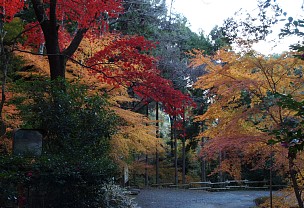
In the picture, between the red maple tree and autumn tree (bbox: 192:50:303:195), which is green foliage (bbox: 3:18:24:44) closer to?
the red maple tree

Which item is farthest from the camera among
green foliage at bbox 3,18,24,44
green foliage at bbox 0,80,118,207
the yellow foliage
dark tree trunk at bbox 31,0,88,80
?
green foliage at bbox 3,18,24,44

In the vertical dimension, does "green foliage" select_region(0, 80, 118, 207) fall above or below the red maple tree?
below

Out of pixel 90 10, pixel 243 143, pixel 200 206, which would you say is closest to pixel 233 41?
pixel 243 143

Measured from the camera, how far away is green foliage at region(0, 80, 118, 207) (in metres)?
5.55

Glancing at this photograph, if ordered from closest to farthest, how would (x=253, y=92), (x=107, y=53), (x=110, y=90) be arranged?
(x=253, y=92) < (x=107, y=53) < (x=110, y=90)

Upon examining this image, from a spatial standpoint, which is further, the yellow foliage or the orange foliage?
the yellow foliage

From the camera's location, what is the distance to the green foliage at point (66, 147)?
5.55 metres

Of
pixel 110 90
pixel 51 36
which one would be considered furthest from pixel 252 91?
pixel 110 90

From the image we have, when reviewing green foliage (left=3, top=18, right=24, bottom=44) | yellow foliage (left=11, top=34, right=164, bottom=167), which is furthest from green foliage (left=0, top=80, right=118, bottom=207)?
green foliage (left=3, top=18, right=24, bottom=44)

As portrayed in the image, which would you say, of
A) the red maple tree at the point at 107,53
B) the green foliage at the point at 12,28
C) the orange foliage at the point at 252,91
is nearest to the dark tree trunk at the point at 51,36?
the red maple tree at the point at 107,53

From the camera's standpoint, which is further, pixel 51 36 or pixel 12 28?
pixel 12 28

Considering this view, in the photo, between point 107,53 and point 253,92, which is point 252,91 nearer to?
point 253,92

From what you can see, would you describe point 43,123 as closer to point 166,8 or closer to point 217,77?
point 217,77

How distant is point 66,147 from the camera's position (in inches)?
263
